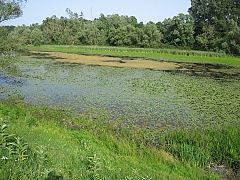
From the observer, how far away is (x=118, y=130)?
7590 mm

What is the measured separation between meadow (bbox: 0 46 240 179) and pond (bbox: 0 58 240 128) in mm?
41

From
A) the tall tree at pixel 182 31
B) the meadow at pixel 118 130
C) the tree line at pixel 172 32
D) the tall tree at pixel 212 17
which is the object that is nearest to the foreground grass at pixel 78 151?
the meadow at pixel 118 130

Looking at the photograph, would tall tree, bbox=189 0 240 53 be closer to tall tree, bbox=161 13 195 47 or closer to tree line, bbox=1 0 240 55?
tree line, bbox=1 0 240 55

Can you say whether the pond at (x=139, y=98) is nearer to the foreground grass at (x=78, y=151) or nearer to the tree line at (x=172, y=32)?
the foreground grass at (x=78, y=151)

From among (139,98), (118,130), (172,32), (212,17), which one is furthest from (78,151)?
(212,17)

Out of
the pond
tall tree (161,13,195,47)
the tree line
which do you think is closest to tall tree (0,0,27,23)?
the pond

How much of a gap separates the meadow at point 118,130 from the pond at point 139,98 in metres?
0.04

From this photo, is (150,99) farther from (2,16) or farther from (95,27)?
(95,27)

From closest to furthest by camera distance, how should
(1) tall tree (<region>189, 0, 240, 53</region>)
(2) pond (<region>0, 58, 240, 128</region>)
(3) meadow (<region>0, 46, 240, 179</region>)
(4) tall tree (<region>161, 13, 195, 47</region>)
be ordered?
(3) meadow (<region>0, 46, 240, 179</region>)
(2) pond (<region>0, 58, 240, 128</region>)
(1) tall tree (<region>189, 0, 240, 53</region>)
(4) tall tree (<region>161, 13, 195, 47</region>)

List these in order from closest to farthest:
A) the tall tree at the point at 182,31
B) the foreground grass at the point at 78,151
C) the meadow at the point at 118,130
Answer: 1. the foreground grass at the point at 78,151
2. the meadow at the point at 118,130
3. the tall tree at the point at 182,31

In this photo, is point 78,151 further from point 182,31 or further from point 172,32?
point 172,32

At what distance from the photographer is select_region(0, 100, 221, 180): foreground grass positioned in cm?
366

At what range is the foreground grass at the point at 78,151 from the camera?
366 cm

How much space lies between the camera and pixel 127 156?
557cm
